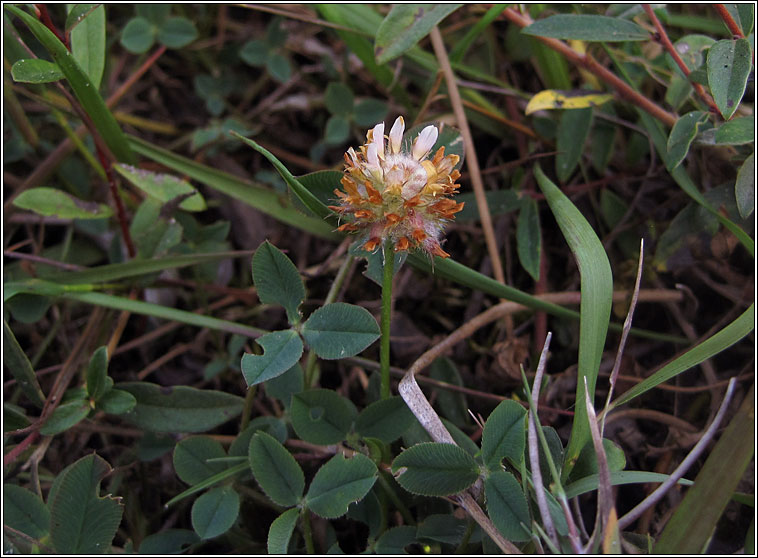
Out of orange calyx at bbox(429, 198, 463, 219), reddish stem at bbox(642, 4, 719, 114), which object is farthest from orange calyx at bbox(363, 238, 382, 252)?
reddish stem at bbox(642, 4, 719, 114)

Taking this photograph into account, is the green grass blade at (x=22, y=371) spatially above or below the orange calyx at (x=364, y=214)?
below

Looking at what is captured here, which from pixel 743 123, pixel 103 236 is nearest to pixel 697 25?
pixel 743 123

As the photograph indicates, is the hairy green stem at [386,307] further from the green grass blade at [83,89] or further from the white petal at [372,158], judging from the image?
the green grass blade at [83,89]

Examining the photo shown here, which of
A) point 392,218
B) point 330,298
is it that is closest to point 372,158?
point 392,218

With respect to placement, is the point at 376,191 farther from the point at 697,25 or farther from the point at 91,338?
the point at 697,25

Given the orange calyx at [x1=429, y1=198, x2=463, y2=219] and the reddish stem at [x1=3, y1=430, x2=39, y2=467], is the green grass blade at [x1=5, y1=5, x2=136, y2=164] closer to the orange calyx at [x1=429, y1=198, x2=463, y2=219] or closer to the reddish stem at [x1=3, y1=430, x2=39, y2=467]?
the reddish stem at [x1=3, y1=430, x2=39, y2=467]

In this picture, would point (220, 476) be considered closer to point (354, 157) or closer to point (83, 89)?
point (354, 157)

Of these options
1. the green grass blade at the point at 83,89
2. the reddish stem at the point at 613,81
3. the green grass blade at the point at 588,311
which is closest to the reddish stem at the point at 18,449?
the green grass blade at the point at 83,89
